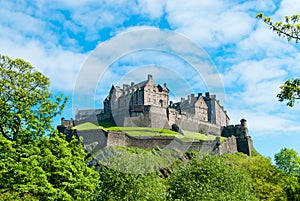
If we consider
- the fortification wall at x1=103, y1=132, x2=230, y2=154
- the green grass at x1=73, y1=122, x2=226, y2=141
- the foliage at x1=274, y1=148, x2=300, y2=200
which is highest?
the green grass at x1=73, y1=122, x2=226, y2=141

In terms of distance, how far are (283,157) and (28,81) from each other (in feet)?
140

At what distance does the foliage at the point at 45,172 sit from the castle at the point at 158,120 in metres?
30.2

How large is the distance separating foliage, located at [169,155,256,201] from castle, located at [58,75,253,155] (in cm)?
2886

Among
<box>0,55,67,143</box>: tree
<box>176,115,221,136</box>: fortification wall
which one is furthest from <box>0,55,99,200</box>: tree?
<box>176,115,221,136</box>: fortification wall

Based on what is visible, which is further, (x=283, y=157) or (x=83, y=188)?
(x=283, y=157)

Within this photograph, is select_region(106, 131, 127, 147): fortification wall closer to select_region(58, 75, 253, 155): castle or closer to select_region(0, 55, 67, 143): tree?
select_region(58, 75, 253, 155): castle

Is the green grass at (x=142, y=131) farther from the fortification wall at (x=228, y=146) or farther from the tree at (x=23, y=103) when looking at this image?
the tree at (x=23, y=103)

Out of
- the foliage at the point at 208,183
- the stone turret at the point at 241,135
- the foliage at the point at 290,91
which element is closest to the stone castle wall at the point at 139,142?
the stone turret at the point at 241,135

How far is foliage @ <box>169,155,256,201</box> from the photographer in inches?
935

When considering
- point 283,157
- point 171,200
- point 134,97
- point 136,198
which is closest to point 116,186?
point 136,198

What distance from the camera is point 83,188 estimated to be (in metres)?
24.4

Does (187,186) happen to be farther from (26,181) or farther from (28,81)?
(28,81)

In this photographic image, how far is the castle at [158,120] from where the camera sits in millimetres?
59537

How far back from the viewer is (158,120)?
239ft
